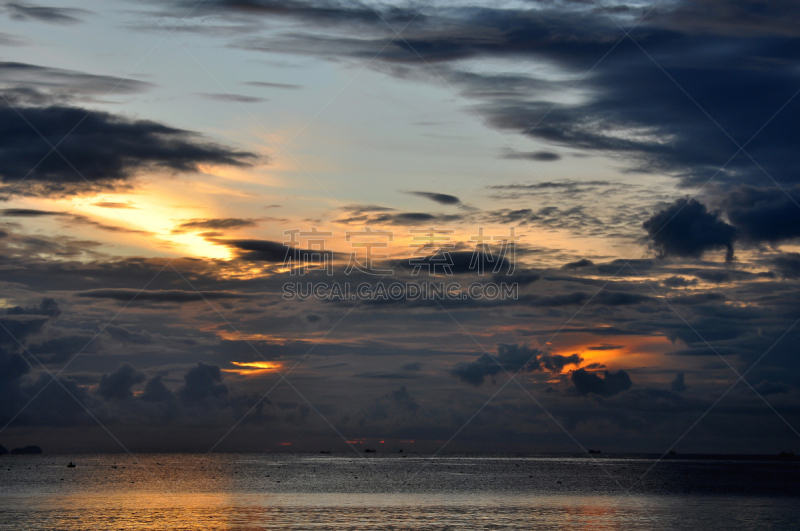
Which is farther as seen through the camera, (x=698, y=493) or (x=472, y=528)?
(x=698, y=493)

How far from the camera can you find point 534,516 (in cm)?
7419

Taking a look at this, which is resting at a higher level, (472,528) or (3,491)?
(472,528)

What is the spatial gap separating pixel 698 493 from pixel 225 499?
246ft

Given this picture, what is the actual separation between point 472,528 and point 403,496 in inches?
1456

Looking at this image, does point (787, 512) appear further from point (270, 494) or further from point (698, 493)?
point (270, 494)

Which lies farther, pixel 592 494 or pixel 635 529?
pixel 592 494

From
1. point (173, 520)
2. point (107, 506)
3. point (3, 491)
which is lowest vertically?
point (3, 491)

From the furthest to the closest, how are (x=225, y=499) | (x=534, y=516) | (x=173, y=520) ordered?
(x=225, y=499) < (x=534, y=516) < (x=173, y=520)

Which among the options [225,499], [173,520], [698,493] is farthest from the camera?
[698,493]

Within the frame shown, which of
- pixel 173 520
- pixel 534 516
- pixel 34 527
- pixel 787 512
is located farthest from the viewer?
pixel 787 512

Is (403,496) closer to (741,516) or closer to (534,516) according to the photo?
(534,516)

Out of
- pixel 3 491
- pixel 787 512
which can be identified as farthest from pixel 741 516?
pixel 3 491

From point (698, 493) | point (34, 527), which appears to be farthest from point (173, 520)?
point (698, 493)

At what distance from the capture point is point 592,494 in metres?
108
